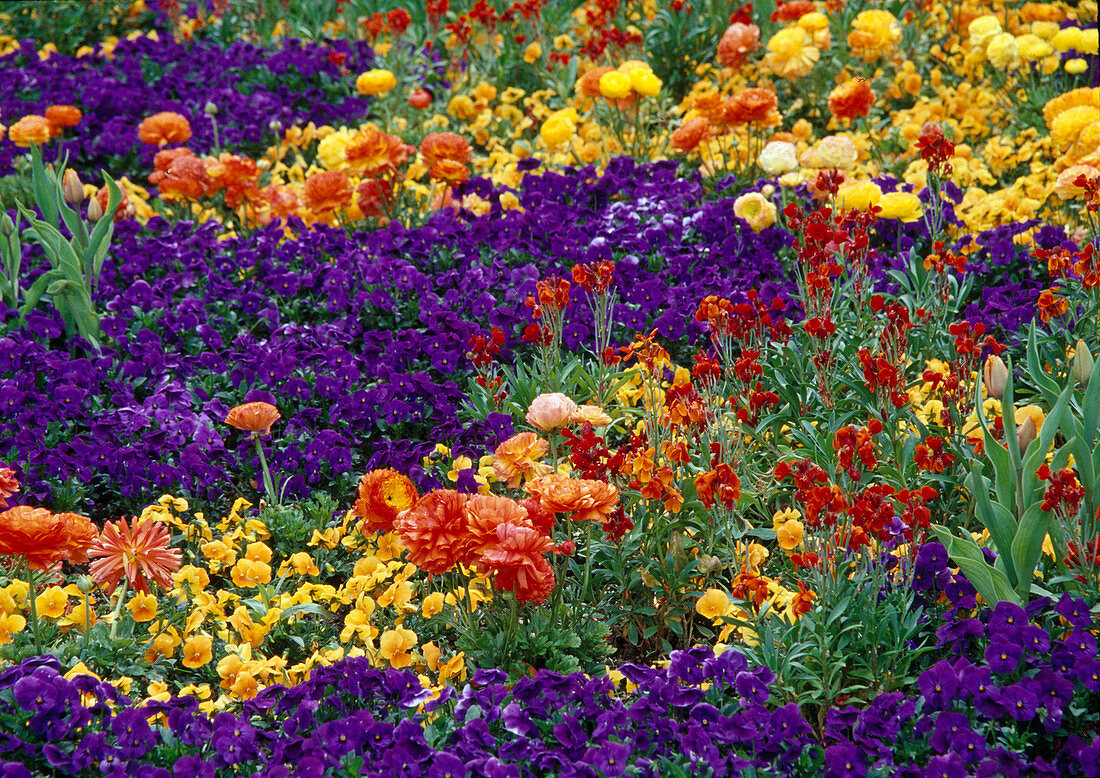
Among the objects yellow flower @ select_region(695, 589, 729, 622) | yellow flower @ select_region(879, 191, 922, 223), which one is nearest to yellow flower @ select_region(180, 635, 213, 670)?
yellow flower @ select_region(695, 589, 729, 622)

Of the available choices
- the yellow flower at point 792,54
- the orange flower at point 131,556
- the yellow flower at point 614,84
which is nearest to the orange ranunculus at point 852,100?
the yellow flower at point 792,54

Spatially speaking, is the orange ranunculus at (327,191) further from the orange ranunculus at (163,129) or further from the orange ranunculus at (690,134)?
the orange ranunculus at (690,134)

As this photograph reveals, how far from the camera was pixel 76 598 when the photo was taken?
110 inches

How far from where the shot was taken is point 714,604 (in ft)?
8.00

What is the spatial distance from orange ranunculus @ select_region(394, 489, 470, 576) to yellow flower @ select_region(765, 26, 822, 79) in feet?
12.8

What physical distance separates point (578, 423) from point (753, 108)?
7.17 ft

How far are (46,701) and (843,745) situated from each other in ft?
5.17

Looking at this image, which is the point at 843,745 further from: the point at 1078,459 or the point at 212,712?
the point at 212,712

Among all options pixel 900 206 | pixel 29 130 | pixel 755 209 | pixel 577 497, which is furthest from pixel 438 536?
pixel 29 130

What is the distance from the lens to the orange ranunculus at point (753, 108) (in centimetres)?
441

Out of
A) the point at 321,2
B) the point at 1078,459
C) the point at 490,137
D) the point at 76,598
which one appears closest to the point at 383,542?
the point at 76,598

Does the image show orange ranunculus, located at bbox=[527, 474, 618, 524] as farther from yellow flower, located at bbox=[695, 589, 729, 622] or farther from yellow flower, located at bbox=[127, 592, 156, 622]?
yellow flower, located at bbox=[127, 592, 156, 622]

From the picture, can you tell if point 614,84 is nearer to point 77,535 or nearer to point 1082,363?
point 1082,363

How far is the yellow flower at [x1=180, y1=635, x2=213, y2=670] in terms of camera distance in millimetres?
2439
